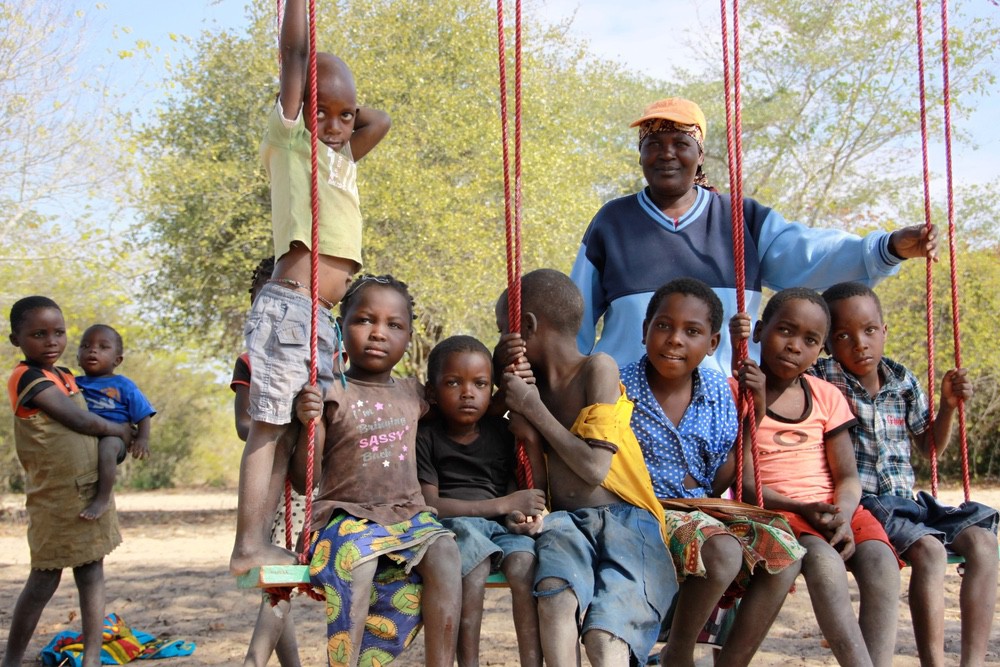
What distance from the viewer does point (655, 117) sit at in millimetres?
3926

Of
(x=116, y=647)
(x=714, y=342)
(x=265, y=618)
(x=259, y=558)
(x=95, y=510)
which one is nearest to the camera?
(x=259, y=558)

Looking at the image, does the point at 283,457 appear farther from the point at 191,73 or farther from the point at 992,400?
the point at 992,400

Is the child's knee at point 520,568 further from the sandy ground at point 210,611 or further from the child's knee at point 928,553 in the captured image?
the sandy ground at point 210,611

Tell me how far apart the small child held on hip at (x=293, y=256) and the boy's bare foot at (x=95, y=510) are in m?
2.09

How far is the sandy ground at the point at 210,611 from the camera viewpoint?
5676mm

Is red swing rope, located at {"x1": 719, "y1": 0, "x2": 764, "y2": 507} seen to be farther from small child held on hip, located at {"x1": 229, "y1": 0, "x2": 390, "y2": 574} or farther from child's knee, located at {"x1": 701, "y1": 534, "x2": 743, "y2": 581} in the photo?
small child held on hip, located at {"x1": 229, "y1": 0, "x2": 390, "y2": 574}

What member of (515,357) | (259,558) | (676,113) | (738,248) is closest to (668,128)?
(676,113)

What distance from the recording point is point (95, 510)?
4.97 m

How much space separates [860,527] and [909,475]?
0.47 meters

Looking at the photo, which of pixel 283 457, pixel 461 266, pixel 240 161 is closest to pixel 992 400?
pixel 461 266

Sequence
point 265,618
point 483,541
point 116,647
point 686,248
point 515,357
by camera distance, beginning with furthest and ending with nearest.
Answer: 1. point 116,647
2. point 265,618
3. point 686,248
4. point 515,357
5. point 483,541

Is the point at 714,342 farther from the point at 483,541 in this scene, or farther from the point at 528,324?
the point at 483,541

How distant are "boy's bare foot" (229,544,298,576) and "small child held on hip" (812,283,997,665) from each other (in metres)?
2.13

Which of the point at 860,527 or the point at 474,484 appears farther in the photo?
the point at 860,527
